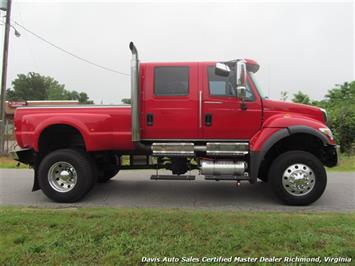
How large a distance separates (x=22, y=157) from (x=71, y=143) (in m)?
0.91

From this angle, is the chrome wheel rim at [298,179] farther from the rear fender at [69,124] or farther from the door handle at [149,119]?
the rear fender at [69,124]

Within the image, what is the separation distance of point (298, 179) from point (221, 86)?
6.55 feet

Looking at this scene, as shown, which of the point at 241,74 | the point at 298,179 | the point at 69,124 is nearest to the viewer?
the point at 241,74

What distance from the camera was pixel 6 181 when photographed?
28.6 feet

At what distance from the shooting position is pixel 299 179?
6.07 m

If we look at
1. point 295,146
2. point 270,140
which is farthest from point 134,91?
point 295,146

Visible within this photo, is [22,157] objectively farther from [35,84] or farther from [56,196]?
[35,84]

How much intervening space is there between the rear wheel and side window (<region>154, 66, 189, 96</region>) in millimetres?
1810

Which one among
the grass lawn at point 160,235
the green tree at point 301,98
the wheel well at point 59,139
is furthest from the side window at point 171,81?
the green tree at point 301,98

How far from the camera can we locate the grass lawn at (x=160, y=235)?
150 inches

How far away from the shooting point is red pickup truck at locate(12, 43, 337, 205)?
6254 millimetres

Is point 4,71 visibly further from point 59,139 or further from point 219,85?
point 219,85

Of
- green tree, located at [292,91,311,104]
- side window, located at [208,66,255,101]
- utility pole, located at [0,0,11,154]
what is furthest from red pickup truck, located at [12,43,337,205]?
green tree, located at [292,91,311,104]

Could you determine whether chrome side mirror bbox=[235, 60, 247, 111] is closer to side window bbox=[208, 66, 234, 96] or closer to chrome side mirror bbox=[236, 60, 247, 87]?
chrome side mirror bbox=[236, 60, 247, 87]
